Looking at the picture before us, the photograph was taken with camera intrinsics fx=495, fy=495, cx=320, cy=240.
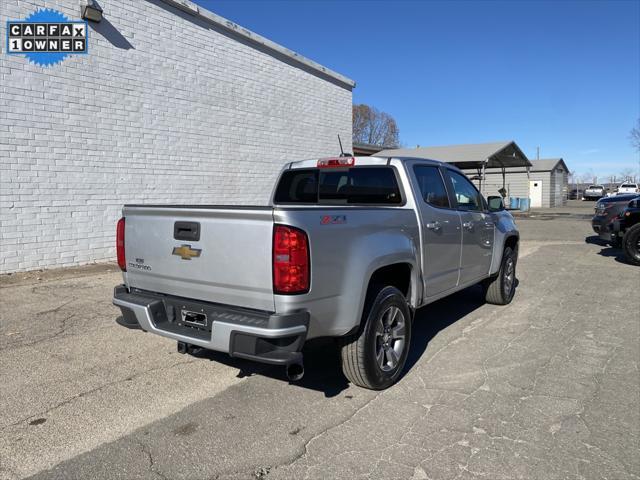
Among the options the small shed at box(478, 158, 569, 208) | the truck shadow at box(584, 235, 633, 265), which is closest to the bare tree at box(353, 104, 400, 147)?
the small shed at box(478, 158, 569, 208)

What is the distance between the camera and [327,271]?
10.9 feet

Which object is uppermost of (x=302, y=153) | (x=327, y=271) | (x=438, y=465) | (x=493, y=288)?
(x=302, y=153)

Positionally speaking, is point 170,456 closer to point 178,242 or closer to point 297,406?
point 297,406

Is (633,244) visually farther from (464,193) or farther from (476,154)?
(476,154)

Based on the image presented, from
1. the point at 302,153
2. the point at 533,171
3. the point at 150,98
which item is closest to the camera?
the point at 150,98

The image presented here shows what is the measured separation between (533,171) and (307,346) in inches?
1706

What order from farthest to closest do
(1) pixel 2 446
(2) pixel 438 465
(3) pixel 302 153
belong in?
(3) pixel 302 153
(1) pixel 2 446
(2) pixel 438 465

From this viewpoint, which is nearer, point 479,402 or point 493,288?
point 479,402

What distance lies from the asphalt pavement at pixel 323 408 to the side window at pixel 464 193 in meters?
1.45

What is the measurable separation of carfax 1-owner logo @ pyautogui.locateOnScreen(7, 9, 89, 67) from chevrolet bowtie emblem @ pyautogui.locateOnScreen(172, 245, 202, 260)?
23.3 ft

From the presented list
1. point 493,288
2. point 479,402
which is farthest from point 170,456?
point 493,288

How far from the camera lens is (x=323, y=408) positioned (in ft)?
12.3

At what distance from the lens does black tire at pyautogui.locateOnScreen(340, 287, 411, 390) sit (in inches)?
148

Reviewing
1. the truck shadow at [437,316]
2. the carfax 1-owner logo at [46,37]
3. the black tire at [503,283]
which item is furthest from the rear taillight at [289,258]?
the carfax 1-owner logo at [46,37]
